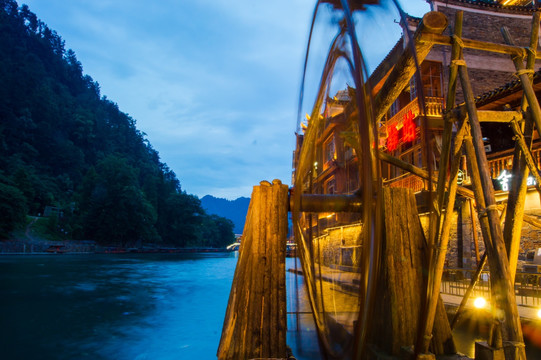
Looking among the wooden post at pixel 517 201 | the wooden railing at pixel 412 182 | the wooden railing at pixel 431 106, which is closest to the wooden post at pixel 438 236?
the wooden post at pixel 517 201

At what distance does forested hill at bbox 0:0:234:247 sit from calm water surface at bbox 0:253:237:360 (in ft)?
107

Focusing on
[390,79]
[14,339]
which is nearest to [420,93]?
[390,79]

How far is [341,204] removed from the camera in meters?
3.60

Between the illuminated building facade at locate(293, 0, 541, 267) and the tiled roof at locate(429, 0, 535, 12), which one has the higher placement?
the tiled roof at locate(429, 0, 535, 12)

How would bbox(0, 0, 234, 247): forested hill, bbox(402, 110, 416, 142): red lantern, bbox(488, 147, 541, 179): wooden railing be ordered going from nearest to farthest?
1. bbox(488, 147, 541, 179): wooden railing
2. bbox(402, 110, 416, 142): red lantern
3. bbox(0, 0, 234, 247): forested hill

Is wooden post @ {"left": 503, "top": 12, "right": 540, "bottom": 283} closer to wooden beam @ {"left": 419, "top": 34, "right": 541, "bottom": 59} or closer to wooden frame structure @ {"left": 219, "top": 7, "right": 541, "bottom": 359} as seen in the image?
wooden frame structure @ {"left": 219, "top": 7, "right": 541, "bottom": 359}

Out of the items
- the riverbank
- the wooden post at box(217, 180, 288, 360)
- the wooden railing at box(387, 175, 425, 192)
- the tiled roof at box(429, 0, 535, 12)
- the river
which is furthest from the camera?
the riverbank

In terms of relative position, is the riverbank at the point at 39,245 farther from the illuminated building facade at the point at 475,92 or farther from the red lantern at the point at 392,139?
the red lantern at the point at 392,139

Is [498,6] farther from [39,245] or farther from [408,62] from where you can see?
[39,245]

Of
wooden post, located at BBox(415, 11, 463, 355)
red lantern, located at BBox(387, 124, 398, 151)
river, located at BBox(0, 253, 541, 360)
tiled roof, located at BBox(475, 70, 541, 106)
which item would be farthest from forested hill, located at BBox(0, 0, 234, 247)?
wooden post, located at BBox(415, 11, 463, 355)

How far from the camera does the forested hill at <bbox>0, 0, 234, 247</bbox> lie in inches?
2376

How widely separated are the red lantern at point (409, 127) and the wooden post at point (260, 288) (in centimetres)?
1362

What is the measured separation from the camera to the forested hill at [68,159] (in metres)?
60.3

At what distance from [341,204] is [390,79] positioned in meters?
1.40
